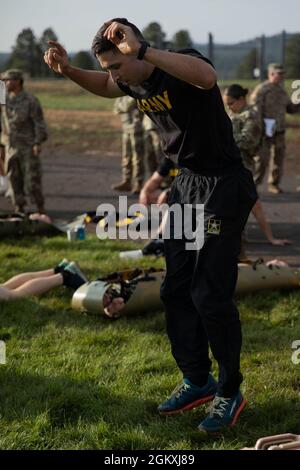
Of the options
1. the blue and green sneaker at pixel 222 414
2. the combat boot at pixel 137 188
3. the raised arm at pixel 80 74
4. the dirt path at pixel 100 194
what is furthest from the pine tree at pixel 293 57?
the blue and green sneaker at pixel 222 414

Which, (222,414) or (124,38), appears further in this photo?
(222,414)

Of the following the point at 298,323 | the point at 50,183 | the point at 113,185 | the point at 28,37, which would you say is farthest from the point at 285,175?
the point at 28,37

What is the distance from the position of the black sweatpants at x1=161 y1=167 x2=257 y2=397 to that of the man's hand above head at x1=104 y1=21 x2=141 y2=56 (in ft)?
3.14

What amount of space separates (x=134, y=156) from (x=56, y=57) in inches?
351

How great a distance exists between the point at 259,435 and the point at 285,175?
1160 centimetres

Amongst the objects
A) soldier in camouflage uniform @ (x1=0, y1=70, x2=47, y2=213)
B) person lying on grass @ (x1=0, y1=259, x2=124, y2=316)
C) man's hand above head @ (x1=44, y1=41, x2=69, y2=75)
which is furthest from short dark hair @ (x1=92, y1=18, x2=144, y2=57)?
soldier in camouflage uniform @ (x1=0, y1=70, x2=47, y2=213)

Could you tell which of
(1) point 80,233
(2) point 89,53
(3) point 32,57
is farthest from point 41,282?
(3) point 32,57

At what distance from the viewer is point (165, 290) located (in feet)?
14.7

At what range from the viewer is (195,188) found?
4234mm

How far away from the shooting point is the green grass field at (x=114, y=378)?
4273 millimetres

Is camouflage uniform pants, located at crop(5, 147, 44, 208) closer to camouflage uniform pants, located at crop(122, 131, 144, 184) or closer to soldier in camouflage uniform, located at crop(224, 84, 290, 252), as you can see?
camouflage uniform pants, located at crop(122, 131, 144, 184)

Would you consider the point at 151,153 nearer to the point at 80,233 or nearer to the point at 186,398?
the point at 80,233

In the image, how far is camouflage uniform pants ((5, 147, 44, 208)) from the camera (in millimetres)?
10641

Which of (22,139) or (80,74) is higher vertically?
(80,74)
